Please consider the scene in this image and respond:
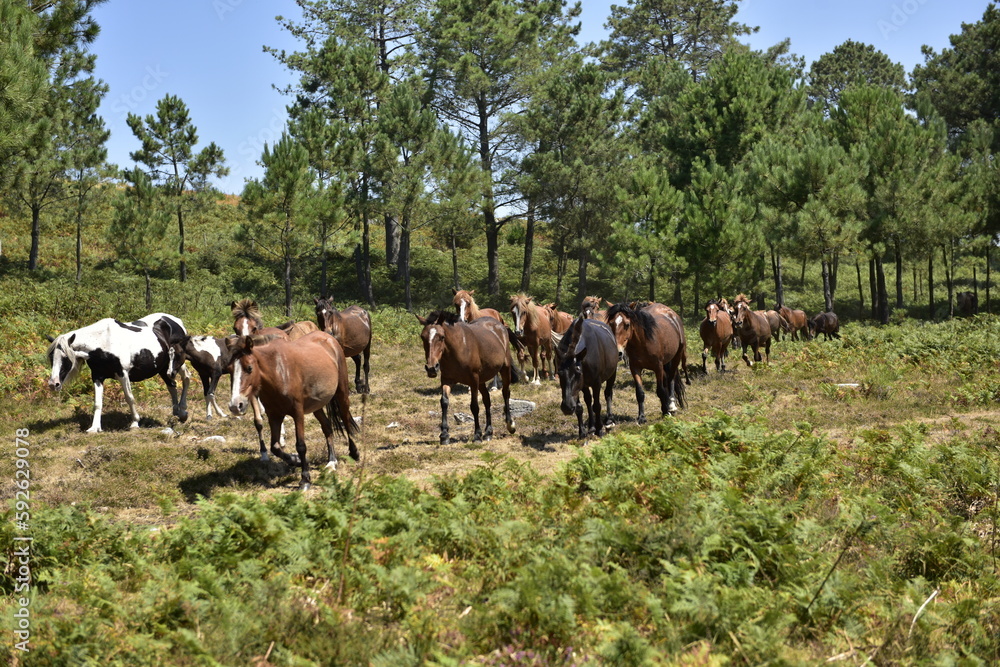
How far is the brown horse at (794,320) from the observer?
32.6 m

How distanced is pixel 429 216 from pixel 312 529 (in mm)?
31363

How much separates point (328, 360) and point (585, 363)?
4.64 m

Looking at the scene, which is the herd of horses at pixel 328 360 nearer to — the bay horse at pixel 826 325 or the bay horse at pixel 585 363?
the bay horse at pixel 585 363

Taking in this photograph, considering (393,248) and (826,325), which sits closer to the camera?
(826,325)

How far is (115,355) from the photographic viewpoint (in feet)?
44.7

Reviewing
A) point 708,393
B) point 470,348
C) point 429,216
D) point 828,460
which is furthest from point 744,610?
point 429,216

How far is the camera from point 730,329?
21.8 metres

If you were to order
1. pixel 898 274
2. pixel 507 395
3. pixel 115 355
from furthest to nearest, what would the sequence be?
1. pixel 898 274
2. pixel 507 395
3. pixel 115 355

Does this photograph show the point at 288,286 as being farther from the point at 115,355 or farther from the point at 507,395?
the point at 507,395

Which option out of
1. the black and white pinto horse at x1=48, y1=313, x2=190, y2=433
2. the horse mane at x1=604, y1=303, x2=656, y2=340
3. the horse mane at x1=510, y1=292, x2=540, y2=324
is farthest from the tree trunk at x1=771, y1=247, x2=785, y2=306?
the black and white pinto horse at x1=48, y1=313, x2=190, y2=433

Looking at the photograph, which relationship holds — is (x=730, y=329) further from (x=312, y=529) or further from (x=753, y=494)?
(x=312, y=529)
